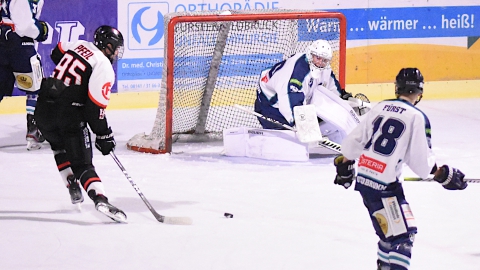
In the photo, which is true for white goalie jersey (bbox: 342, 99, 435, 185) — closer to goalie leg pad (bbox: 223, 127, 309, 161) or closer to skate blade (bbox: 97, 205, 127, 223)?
skate blade (bbox: 97, 205, 127, 223)

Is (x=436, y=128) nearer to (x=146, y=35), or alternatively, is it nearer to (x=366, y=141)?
(x=146, y=35)

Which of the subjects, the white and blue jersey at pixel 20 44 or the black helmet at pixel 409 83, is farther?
the white and blue jersey at pixel 20 44

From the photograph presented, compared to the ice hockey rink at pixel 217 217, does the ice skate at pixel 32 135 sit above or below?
above

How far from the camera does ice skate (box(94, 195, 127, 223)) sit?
14.2 ft

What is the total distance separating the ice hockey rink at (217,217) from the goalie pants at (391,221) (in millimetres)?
447

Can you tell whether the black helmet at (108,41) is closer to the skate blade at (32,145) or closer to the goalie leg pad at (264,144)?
the goalie leg pad at (264,144)

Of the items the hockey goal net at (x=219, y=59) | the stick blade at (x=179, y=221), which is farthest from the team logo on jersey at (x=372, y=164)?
the hockey goal net at (x=219, y=59)

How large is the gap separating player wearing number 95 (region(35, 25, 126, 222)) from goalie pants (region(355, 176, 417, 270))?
1458 millimetres

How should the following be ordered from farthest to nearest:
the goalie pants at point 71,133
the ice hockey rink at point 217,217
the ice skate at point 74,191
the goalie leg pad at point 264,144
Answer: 1. the goalie leg pad at point 264,144
2. the ice skate at point 74,191
3. the goalie pants at point 71,133
4. the ice hockey rink at point 217,217

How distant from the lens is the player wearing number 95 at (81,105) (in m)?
4.32

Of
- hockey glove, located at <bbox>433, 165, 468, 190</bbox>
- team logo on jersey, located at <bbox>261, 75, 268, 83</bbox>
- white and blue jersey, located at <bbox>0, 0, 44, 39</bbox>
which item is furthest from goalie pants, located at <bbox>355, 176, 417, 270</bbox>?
white and blue jersey, located at <bbox>0, 0, 44, 39</bbox>

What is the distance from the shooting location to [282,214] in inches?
184

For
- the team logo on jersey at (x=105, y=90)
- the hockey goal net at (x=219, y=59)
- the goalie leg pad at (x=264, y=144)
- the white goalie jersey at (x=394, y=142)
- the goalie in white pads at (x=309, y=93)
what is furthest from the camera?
the hockey goal net at (x=219, y=59)

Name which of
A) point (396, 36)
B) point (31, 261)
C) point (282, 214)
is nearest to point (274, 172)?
point (282, 214)
